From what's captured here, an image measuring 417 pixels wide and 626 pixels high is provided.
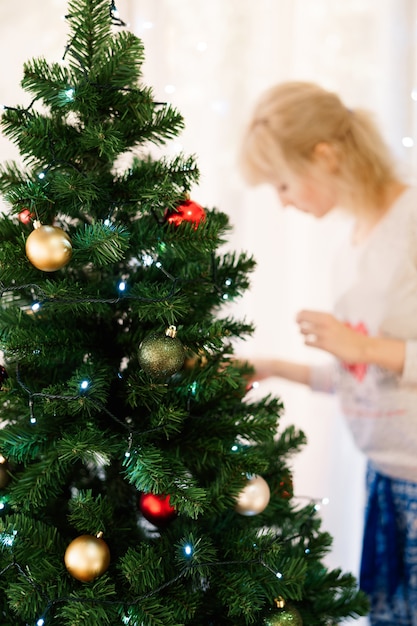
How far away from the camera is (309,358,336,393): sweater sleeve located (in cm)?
137

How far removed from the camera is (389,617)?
126 centimetres

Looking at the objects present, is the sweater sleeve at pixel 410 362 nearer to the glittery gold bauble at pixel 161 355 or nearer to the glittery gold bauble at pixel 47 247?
the glittery gold bauble at pixel 161 355

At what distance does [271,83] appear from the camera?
1.35 m

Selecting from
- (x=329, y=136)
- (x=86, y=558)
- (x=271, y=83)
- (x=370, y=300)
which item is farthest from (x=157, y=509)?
(x=271, y=83)

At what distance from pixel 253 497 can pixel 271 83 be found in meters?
0.95

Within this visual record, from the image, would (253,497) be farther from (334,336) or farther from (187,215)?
(334,336)

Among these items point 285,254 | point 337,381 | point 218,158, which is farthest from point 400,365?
point 218,158

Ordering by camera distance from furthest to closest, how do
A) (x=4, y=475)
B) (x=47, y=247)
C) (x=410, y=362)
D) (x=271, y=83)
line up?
(x=271, y=83) → (x=410, y=362) → (x=4, y=475) → (x=47, y=247)

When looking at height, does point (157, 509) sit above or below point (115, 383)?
below

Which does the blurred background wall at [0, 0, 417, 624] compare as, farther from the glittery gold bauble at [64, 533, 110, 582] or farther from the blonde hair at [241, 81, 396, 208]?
the glittery gold bauble at [64, 533, 110, 582]

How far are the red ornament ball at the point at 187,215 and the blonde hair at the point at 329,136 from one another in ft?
1.85

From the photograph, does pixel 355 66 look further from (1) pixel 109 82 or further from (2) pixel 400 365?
(1) pixel 109 82

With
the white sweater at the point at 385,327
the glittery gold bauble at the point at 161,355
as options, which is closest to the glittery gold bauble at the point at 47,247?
the glittery gold bauble at the point at 161,355

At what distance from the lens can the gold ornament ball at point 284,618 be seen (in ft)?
2.43
